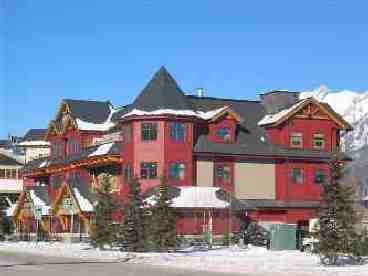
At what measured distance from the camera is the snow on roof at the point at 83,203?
6238 cm

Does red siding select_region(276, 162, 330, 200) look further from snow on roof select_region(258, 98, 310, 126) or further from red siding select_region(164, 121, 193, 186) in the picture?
red siding select_region(164, 121, 193, 186)

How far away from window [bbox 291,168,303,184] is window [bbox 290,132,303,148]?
1.92 metres

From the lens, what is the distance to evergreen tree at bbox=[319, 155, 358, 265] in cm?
3199

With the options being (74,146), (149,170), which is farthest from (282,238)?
Answer: (74,146)

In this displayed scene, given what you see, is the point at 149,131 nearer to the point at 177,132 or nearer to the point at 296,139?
the point at 177,132

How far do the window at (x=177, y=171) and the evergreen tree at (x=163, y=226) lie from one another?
1669cm

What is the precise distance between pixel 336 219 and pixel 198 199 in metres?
25.9

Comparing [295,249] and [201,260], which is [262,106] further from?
[201,260]

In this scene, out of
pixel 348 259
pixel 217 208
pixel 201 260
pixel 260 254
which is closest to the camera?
pixel 348 259

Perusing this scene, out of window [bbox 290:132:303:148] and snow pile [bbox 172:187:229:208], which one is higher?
window [bbox 290:132:303:148]

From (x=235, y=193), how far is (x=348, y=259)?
93.7 ft

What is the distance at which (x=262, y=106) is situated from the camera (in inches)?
2768

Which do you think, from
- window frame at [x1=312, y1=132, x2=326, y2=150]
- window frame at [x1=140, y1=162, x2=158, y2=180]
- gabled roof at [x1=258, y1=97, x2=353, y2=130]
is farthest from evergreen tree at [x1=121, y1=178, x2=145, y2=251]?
window frame at [x1=312, y1=132, x2=326, y2=150]

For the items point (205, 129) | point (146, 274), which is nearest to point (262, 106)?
point (205, 129)
